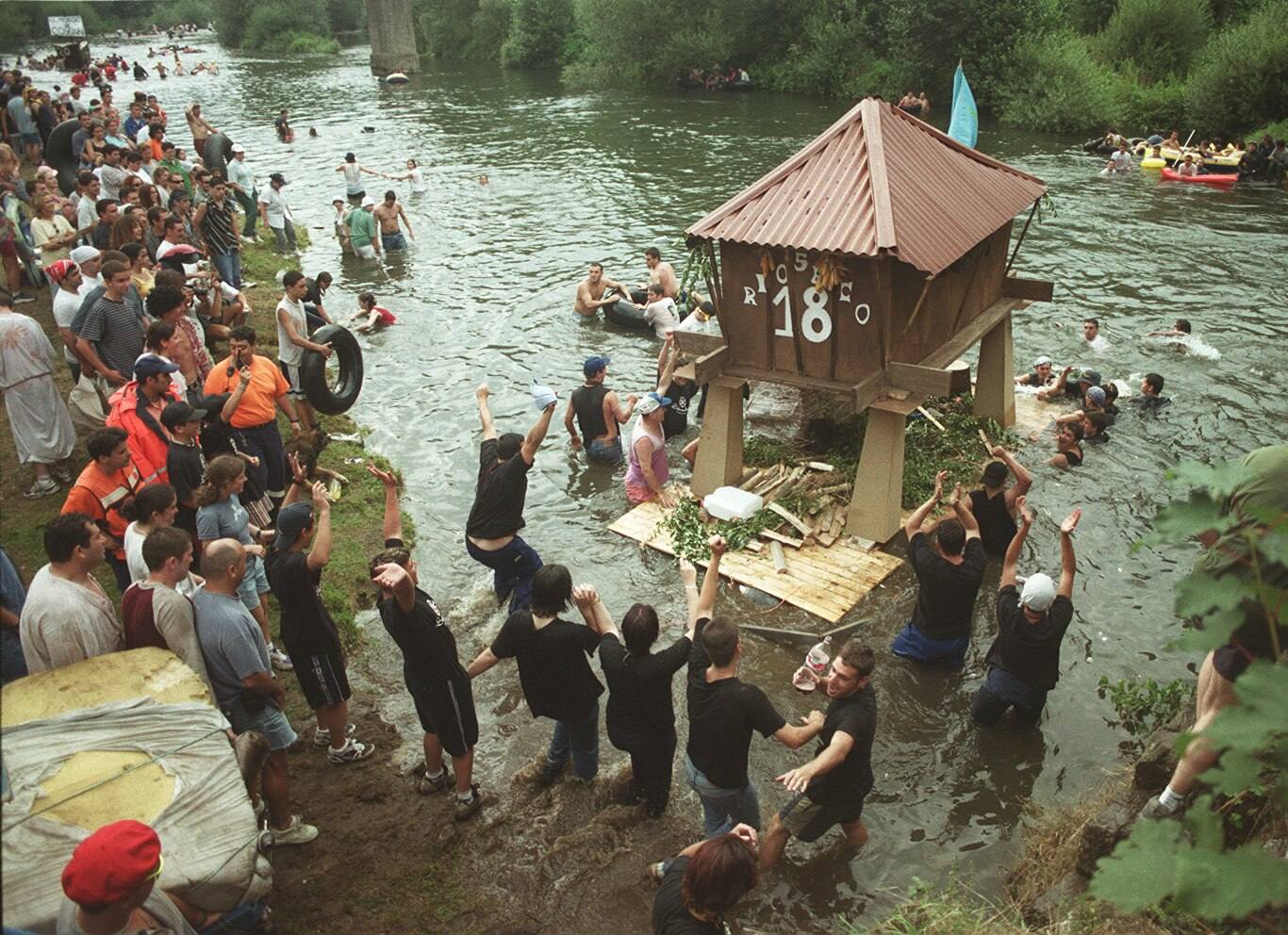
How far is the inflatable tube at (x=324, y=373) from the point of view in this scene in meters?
12.2

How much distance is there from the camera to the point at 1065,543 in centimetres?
711

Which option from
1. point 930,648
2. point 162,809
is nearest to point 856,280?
point 930,648

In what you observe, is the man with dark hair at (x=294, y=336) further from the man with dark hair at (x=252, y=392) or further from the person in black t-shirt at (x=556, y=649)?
the person in black t-shirt at (x=556, y=649)

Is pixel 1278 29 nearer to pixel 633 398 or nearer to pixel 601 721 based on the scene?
pixel 633 398

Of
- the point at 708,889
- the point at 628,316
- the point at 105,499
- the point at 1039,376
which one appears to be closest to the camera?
the point at 708,889

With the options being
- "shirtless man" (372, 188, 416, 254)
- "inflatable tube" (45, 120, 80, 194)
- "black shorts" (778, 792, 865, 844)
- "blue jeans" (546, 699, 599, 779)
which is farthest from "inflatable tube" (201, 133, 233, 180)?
"black shorts" (778, 792, 865, 844)

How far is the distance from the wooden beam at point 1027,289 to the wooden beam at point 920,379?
3413mm

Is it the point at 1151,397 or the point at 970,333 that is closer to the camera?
the point at 970,333

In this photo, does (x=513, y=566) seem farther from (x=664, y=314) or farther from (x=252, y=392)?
(x=664, y=314)

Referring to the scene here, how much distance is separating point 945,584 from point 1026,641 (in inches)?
32.9

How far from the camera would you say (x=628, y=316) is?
1725 cm

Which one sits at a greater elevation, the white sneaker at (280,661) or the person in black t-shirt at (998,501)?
the person in black t-shirt at (998,501)

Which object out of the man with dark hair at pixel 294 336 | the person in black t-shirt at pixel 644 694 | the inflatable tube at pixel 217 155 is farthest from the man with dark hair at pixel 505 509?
the inflatable tube at pixel 217 155

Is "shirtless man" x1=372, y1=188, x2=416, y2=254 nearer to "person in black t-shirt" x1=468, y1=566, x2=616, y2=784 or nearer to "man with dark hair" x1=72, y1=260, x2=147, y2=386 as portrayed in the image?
"man with dark hair" x1=72, y1=260, x2=147, y2=386
